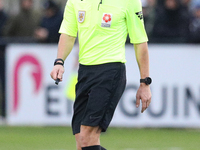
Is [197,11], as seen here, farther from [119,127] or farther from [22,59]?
[22,59]

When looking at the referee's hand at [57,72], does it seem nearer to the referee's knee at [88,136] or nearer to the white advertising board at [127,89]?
the referee's knee at [88,136]

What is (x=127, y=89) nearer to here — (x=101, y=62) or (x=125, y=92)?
(x=125, y=92)

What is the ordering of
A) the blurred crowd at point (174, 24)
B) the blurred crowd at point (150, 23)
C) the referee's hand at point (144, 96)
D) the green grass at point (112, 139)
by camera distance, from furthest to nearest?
the blurred crowd at point (150, 23) → the blurred crowd at point (174, 24) → the green grass at point (112, 139) → the referee's hand at point (144, 96)

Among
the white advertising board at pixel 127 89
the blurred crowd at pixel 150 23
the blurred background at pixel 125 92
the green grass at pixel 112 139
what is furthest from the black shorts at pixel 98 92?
the blurred crowd at pixel 150 23

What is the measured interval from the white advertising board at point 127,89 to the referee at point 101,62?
5.50m

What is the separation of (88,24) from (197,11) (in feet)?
23.4

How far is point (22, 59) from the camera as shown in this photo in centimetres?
1145

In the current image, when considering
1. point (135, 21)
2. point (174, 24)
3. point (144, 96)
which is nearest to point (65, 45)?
point (135, 21)

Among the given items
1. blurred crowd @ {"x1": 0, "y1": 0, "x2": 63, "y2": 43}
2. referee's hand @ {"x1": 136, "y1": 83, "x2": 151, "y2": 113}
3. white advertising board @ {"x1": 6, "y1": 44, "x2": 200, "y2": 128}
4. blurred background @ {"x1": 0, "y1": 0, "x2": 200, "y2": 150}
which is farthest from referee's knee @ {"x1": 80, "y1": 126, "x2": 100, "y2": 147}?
blurred crowd @ {"x1": 0, "y1": 0, "x2": 63, "y2": 43}

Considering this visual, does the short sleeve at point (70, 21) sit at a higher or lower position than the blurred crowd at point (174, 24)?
lower

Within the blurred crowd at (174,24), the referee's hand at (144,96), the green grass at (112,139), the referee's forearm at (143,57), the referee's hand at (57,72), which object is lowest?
the green grass at (112,139)

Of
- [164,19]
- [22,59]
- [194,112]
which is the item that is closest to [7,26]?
[22,59]

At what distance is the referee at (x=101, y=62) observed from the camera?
5.45 m

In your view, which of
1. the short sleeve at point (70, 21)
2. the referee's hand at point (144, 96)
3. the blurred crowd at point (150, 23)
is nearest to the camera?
the referee's hand at point (144, 96)
